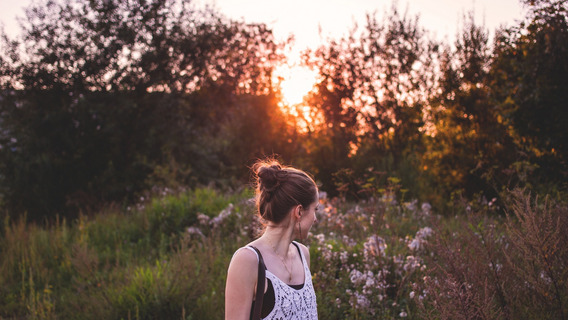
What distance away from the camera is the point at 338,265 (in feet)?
17.1

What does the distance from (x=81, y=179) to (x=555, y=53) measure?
32.7ft

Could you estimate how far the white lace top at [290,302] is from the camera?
2416mm

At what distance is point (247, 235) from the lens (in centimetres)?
654

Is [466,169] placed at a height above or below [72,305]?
above

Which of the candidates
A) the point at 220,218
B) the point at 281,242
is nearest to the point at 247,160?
the point at 220,218

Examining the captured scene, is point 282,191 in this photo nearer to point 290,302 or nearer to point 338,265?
point 290,302

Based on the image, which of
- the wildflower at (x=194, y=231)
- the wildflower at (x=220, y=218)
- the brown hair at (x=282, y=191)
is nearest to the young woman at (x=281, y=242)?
the brown hair at (x=282, y=191)

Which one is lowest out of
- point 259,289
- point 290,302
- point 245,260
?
point 290,302

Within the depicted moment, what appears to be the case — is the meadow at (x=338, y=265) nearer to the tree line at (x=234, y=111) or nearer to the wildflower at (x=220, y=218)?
the wildflower at (x=220, y=218)

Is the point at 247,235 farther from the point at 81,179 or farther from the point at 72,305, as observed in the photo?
the point at 81,179

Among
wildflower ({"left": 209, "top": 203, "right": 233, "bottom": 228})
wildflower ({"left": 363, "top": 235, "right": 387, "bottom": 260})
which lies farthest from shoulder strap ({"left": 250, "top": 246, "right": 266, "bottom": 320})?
wildflower ({"left": 209, "top": 203, "right": 233, "bottom": 228})

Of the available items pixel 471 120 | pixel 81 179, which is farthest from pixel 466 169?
pixel 81 179

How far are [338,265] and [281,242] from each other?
110 inches

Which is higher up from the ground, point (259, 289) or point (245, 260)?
point (245, 260)
